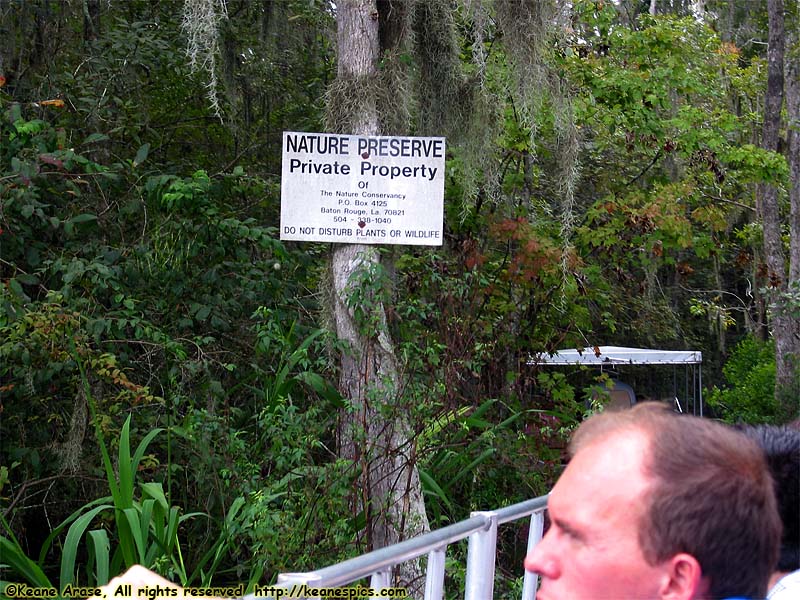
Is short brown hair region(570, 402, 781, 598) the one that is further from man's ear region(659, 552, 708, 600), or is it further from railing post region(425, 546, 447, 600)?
railing post region(425, 546, 447, 600)

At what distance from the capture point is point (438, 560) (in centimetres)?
241

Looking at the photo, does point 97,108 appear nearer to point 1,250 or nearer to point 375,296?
point 1,250

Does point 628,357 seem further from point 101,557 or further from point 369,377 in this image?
point 101,557

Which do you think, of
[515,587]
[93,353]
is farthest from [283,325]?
[515,587]

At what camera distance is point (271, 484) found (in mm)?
4531

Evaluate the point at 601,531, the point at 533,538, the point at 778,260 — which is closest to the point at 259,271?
the point at 533,538

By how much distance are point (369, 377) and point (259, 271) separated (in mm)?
1659

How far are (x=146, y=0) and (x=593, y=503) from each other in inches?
340

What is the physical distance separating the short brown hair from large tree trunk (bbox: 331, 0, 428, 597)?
3.02m

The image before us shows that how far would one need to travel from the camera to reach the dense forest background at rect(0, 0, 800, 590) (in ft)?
15.5

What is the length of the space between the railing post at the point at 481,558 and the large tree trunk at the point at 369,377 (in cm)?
153

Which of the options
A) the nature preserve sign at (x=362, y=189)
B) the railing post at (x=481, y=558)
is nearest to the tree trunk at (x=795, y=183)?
the nature preserve sign at (x=362, y=189)

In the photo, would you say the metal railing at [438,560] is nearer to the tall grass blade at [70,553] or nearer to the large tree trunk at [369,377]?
the large tree trunk at [369,377]

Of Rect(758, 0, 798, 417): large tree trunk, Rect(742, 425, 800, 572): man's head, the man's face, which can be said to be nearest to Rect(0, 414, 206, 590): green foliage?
Rect(742, 425, 800, 572): man's head
